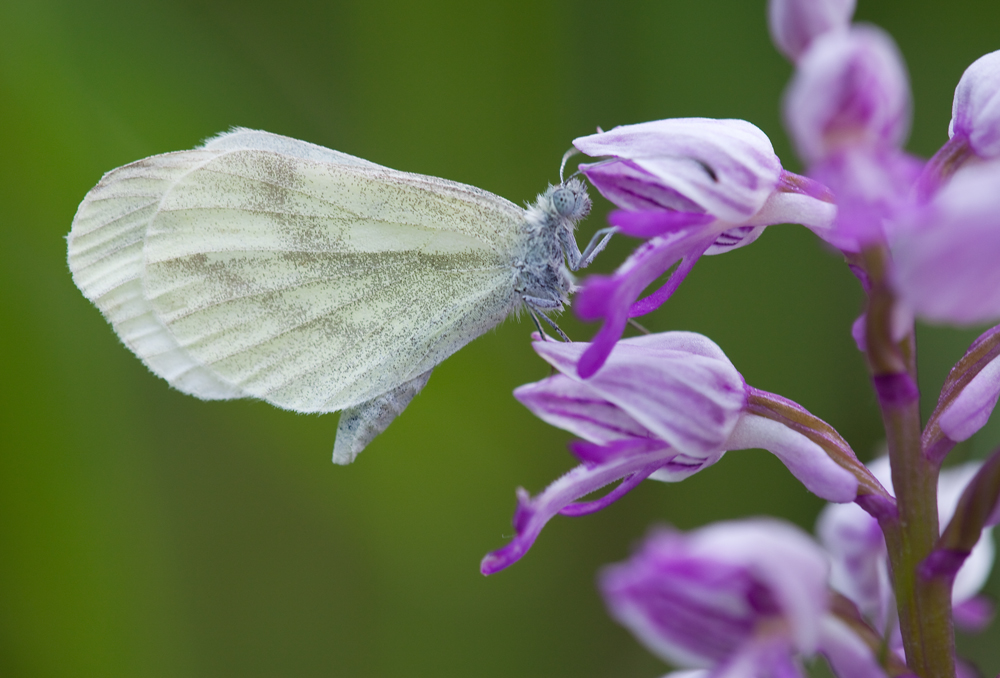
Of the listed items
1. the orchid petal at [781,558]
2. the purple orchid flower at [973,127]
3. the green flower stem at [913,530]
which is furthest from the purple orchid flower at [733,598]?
the purple orchid flower at [973,127]

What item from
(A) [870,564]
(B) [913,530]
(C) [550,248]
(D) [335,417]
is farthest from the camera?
(D) [335,417]

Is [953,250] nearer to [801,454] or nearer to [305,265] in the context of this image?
[801,454]

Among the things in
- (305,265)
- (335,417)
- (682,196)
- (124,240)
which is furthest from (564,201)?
(335,417)

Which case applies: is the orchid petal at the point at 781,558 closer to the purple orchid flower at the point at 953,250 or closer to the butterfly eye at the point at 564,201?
the purple orchid flower at the point at 953,250

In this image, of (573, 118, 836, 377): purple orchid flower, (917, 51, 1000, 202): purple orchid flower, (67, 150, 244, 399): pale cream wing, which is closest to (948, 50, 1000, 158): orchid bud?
(917, 51, 1000, 202): purple orchid flower

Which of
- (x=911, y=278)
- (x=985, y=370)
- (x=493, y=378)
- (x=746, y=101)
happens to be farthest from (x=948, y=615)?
(x=746, y=101)

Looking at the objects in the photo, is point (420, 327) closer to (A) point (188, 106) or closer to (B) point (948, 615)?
(B) point (948, 615)

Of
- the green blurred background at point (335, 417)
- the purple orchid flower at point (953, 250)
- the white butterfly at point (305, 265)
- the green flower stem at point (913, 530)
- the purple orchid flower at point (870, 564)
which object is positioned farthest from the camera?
the green blurred background at point (335, 417)
